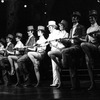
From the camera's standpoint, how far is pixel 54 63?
561 cm

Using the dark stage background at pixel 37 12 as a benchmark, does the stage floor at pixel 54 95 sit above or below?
below

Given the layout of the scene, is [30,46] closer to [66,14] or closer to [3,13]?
[66,14]

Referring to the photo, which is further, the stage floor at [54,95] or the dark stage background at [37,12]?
the dark stage background at [37,12]

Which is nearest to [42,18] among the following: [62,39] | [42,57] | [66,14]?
[66,14]

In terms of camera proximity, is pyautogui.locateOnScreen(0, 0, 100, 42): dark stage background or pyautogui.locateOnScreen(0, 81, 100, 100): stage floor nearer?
pyautogui.locateOnScreen(0, 81, 100, 100): stage floor

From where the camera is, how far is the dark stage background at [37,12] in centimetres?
915

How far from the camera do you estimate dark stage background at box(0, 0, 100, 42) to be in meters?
9.15

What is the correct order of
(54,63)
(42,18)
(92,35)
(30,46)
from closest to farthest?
(92,35)
(54,63)
(30,46)
(42,18)

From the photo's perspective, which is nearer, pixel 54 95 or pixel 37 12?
pixel 54 95

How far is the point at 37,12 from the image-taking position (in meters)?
9.43

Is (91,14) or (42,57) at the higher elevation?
(91,14)

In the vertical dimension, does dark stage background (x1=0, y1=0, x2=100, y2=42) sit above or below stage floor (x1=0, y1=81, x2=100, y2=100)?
above

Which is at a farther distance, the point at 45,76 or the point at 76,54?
A: the point at 45,76

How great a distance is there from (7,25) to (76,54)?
17.9 ft
